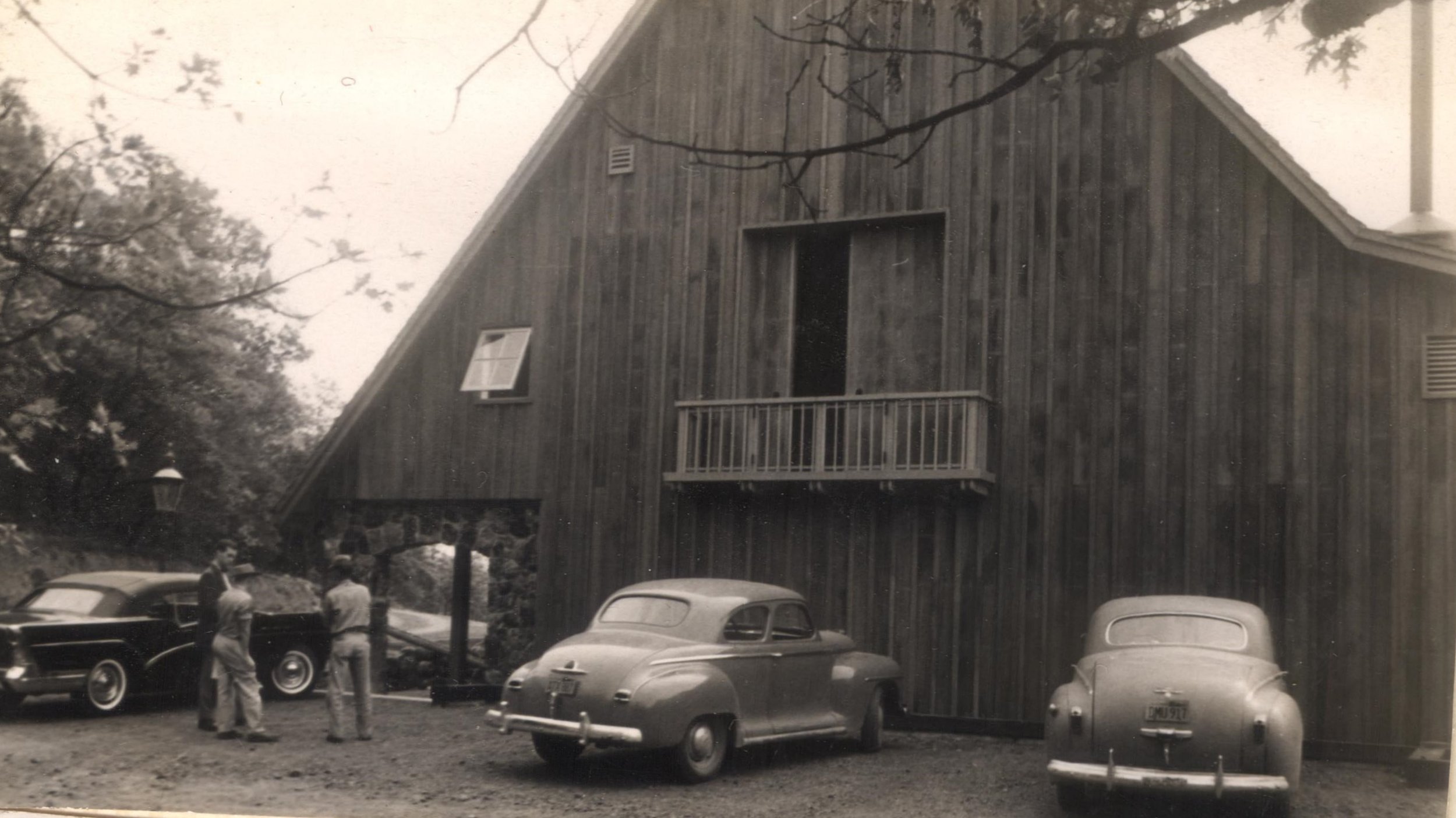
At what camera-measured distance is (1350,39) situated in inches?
275

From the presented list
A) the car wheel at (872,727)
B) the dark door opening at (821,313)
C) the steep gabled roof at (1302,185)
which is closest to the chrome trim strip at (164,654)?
the dark door opening at (821,313)

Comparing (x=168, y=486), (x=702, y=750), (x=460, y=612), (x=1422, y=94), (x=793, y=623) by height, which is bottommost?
(x=702, y=750)

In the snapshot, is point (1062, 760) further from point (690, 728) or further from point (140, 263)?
point (140, 263)

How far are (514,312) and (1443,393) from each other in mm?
9252

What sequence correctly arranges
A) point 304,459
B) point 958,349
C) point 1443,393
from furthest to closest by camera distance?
point 304,459 → point 958,349 → point 1443,393

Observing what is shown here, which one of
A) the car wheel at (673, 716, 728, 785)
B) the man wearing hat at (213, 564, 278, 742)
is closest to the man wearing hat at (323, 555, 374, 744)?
the man wearing hat at (213, 564, 278, 742)

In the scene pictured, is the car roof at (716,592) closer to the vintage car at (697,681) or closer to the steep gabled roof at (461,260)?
the vintage car at (697,681)

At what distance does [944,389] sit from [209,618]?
22.8ft

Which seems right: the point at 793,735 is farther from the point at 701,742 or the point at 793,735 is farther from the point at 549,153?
the point at 549,153

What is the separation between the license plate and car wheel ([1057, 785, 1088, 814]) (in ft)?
2.87

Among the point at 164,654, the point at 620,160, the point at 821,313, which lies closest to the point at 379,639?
the point at 164,654

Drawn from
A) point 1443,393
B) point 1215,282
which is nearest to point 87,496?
point 1215,282

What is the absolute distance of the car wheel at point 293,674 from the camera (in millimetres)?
14469

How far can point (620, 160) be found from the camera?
14.9 meters
